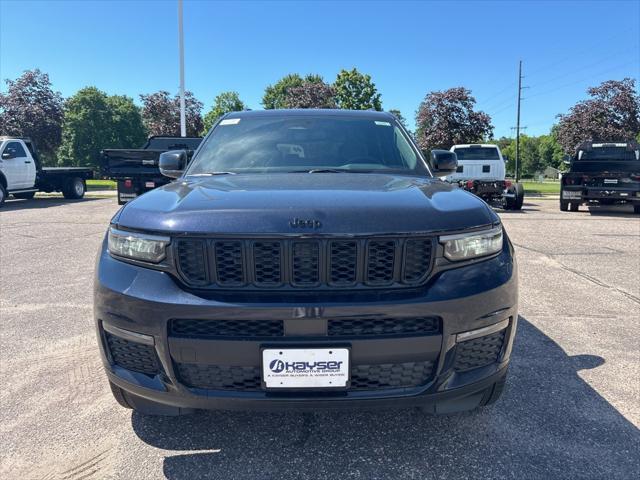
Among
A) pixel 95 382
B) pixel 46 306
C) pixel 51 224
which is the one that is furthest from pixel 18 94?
pixel 95 382

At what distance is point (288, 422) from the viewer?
2578 mm

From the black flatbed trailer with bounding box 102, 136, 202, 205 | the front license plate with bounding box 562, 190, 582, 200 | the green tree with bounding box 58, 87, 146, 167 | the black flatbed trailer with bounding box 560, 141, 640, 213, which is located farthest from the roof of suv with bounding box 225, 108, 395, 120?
the green tree with bounding box 58, 87, 146, 167

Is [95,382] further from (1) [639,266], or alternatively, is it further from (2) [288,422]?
(1) [639,266]

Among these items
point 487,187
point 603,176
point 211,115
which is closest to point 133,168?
point 487,187

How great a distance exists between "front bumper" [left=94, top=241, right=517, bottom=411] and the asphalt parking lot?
0.46 metres

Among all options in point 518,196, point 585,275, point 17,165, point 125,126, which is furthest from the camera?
point 125,126

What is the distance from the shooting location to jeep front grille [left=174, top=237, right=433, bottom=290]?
1.92 meters

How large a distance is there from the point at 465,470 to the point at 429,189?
136 centimetres

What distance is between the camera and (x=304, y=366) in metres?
1.87

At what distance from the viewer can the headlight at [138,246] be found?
1.99 metres

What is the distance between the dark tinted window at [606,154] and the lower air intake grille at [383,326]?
15510mm

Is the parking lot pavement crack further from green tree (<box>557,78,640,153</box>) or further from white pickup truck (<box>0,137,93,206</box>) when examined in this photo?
green tree (<box>557,78,640,153</box>)

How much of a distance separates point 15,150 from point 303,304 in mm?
17540

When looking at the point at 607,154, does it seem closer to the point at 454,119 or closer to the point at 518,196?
the point at 518,196
